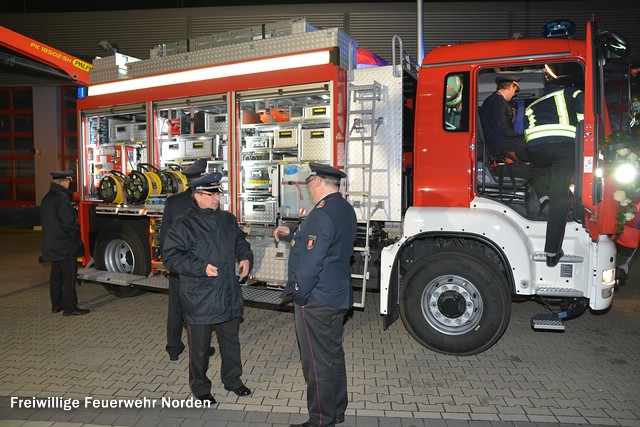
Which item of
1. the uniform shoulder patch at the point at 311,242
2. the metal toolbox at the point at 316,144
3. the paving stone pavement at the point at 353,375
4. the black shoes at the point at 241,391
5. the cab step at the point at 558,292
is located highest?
the metal toolbox at the point at 316,144

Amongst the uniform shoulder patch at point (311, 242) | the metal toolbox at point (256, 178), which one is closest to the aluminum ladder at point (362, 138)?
the metal toolbox at point (256, 178)

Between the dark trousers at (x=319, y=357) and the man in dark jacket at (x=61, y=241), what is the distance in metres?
4.39

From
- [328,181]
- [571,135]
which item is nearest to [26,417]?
[328,181]

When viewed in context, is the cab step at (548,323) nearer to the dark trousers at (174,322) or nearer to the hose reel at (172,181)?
the dark trousers at (174,322)

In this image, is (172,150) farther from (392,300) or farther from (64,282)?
(392,300)

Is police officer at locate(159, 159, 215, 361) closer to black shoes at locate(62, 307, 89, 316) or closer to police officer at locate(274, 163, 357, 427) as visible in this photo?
police officer at locate(274, 163, 357, 427)

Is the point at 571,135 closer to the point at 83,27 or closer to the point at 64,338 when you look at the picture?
the point at 64,338

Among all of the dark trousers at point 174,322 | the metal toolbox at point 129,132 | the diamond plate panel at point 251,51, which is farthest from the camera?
the metal toolbox at point 129,132

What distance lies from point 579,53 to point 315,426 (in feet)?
13.0

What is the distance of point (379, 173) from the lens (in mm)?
5496

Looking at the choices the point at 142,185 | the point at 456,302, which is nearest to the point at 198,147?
the point at 142,185

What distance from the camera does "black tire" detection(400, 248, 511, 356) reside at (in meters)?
4.81

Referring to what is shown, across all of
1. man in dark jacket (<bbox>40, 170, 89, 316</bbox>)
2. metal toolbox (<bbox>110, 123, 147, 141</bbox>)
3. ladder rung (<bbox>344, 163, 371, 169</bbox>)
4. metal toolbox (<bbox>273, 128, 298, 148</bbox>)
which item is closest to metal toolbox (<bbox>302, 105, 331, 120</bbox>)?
metal toolbox (<bbox>273, 128, 298, 148</bbox>)

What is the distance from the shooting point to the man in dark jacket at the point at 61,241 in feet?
21.5
